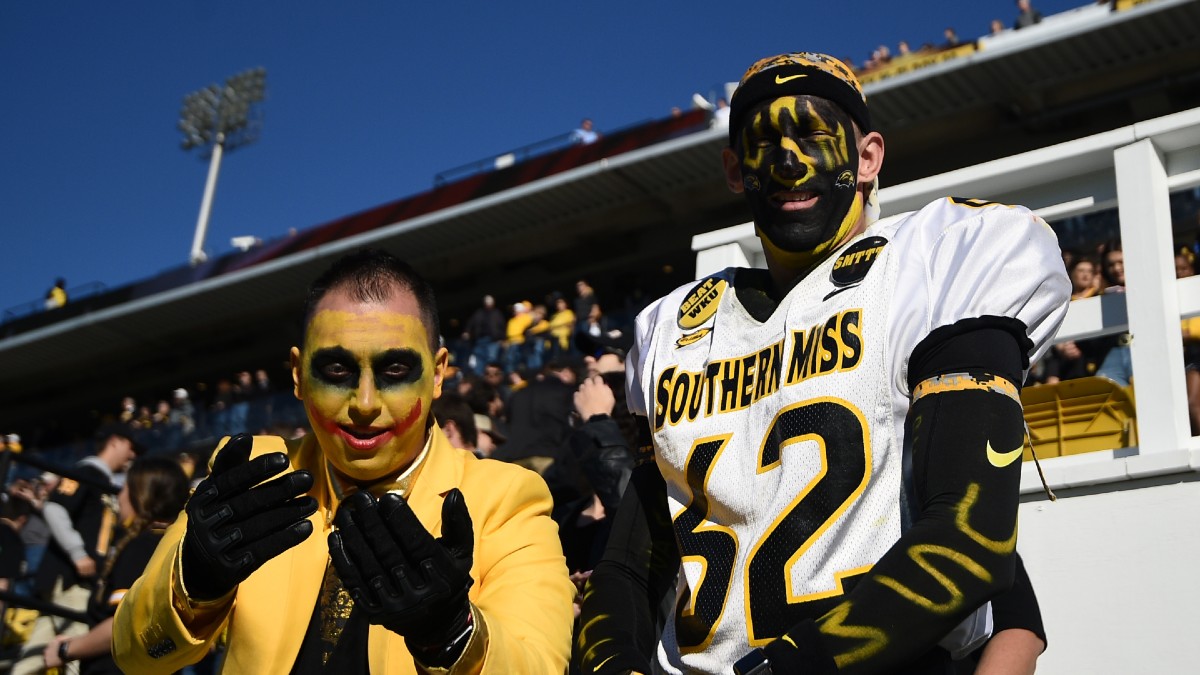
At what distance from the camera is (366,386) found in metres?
3.12

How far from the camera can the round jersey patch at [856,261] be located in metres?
2.86

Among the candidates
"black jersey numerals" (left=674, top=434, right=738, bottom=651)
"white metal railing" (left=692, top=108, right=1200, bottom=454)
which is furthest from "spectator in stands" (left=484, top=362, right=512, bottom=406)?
"black jersey numerals" (left=674, top=434, right=738, bottom=651)

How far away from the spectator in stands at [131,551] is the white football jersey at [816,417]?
334 cm

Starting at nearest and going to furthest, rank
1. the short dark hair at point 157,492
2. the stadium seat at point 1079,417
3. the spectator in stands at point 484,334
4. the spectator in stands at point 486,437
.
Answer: the stadium seat at point 1079,417, the short dark hair at point 157,492, the spectator in stands at point 486,437, the spectator in stands at point 484,334

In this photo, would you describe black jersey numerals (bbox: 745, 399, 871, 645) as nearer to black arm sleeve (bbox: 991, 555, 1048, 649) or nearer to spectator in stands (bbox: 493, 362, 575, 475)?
black arm sleeve (bbox: 991, 555, 1048, 649)

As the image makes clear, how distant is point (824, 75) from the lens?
304 cm

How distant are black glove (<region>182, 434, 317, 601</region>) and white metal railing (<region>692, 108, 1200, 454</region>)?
2.37 meters

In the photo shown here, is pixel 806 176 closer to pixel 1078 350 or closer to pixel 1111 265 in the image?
pixel 1111 265

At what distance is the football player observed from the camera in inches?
95.0

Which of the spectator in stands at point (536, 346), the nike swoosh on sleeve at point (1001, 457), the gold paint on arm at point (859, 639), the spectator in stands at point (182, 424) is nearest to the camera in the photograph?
the gold paint on arm at point (859, 639)

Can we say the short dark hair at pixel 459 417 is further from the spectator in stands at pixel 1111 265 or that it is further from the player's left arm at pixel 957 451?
the player's left arm at pixel 957 451

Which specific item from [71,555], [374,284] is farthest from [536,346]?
[374,284]

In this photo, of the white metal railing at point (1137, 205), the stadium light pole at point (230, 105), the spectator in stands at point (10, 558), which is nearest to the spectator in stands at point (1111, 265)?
the white metal railing at point (1137, 205)

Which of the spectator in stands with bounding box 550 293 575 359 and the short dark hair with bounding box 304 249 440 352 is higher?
the spectator in stands with bounding box 550 293 575 359
